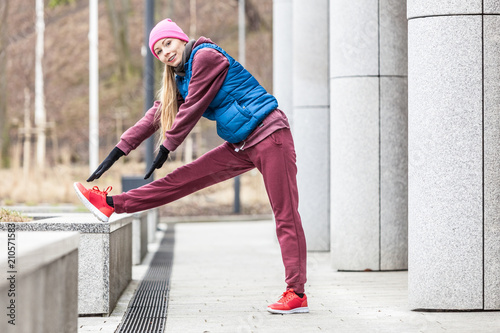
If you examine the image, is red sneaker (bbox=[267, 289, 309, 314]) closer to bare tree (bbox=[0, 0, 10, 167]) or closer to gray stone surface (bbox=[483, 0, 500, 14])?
gray stone surface (bbox=[483, 0, 500, 14])

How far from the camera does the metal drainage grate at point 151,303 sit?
553 cm

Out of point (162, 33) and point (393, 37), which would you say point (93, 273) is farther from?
point (393, 37)

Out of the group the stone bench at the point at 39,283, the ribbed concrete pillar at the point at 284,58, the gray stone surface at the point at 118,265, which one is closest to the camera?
the stone bench at the point at 39,283

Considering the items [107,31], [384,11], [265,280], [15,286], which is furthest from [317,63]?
[107,31]

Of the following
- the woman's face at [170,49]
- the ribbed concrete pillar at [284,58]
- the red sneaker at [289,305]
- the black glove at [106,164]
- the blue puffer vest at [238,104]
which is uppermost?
the ribbed concrete pillar at [284,58]

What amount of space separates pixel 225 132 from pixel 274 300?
4.97ft

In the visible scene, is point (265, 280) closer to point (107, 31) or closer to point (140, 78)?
Result: point (140, 78)

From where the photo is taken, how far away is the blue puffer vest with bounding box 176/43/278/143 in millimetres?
5711

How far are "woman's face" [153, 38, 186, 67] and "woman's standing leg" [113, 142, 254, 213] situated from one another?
2.15 ft

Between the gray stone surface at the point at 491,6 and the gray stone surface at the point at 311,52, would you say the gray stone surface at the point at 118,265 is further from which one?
the gray stone surface at the point at 311,52

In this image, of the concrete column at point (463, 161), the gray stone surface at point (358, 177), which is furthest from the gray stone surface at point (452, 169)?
the gray stone surface at point (358, 177)

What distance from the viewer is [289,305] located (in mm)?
5848

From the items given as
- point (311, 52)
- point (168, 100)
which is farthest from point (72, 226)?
point (311, 52)

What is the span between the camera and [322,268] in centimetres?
890
